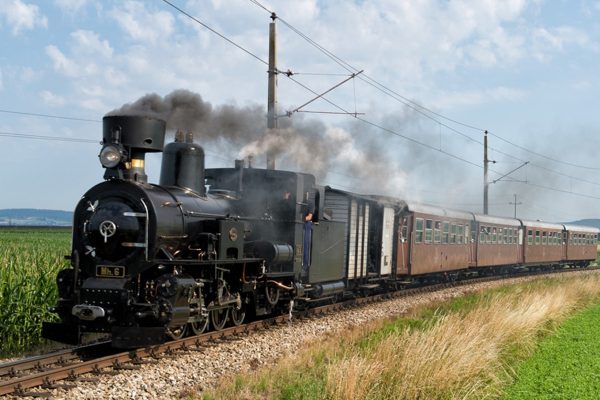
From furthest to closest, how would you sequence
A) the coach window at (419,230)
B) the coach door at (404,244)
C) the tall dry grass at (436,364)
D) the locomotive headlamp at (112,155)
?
the coach window at (419,230), the coach door at (404,244), the locomotive headlamp at (112,155), the tall dry grass at (436,364)

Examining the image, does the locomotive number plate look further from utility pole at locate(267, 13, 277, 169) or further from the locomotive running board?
utility pole at locate(267, 13, 277, 169)

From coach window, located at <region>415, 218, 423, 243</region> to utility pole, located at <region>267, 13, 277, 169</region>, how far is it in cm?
723

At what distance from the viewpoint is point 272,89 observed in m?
17.7

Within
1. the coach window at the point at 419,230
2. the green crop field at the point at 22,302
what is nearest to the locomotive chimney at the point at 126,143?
the green crop field at the point at 22,302

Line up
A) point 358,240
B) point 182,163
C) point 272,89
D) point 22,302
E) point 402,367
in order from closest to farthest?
point 402,367 < point 182,163 < point 22,302 < point 272,89 < point 358,240

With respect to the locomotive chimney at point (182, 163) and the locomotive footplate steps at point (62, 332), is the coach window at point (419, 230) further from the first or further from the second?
the locomotive footplate steps at point (62, 332)

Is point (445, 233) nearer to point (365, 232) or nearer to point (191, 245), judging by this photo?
point (365, 232)

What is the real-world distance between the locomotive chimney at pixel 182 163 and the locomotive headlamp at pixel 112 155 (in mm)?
1184

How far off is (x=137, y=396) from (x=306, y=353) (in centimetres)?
311

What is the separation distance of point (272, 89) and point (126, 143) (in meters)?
7.70

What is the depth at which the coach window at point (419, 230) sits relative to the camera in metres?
22.0

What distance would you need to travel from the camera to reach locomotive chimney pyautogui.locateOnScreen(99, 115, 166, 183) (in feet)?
34.1

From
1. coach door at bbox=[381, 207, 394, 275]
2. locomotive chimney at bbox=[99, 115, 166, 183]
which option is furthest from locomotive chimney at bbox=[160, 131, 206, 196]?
coach door at bbox=[381, 207, 394, 275]

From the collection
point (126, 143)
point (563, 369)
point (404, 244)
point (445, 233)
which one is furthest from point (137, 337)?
point (445, 233)
